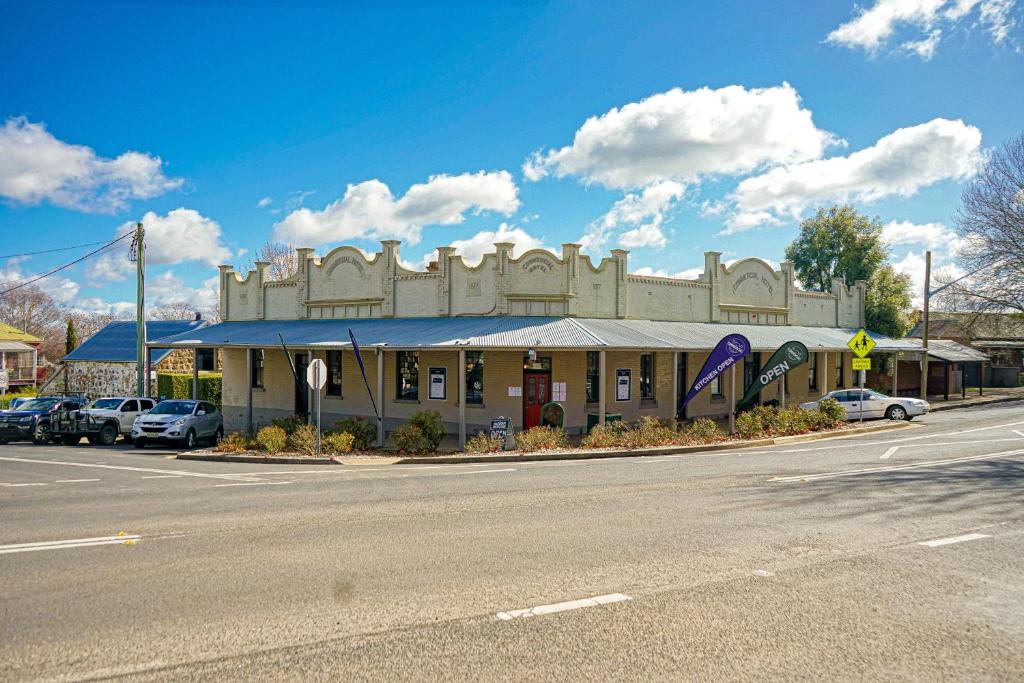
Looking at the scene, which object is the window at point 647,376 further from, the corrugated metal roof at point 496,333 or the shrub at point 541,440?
the shrub at point 541,440

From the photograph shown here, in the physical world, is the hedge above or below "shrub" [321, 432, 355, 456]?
above

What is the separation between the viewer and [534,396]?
931 inches

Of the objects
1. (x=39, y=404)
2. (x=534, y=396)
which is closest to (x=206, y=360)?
(x=39, y=404)

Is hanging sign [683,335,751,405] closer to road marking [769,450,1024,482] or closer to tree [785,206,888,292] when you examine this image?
road marking [769,450,1024,482]

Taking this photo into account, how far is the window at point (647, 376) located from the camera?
2638 cm

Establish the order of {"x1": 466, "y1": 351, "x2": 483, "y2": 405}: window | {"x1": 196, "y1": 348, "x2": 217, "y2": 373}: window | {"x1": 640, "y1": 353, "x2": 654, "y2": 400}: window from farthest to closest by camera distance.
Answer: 1. {"x1": 196, "y1": 348, "x2": 217, "y2": 373}: window
2. {"x1": 640, "y1": 353, "x2": 654, "y2": 400}: window
3. {"x1": 466, "y1": 351, "x2": 483, "y2": 405}: window

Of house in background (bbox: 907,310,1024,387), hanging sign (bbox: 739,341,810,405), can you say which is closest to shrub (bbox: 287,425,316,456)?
hanging sign (bbox: 739,341,810,405)

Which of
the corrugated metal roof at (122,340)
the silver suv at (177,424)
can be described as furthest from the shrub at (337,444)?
the corrugated metal roof at (122,340)

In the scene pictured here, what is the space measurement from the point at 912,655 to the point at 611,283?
21.2 m

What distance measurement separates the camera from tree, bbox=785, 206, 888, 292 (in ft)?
144

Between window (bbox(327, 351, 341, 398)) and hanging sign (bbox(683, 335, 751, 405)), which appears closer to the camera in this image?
hanging sign (bbox(683, 335, 751, 405))

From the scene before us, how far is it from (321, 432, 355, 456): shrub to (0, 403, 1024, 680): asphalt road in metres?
7.42

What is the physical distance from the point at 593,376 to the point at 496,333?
170 inches

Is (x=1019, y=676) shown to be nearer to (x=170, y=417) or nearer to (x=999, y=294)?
(x=170, y=417)
